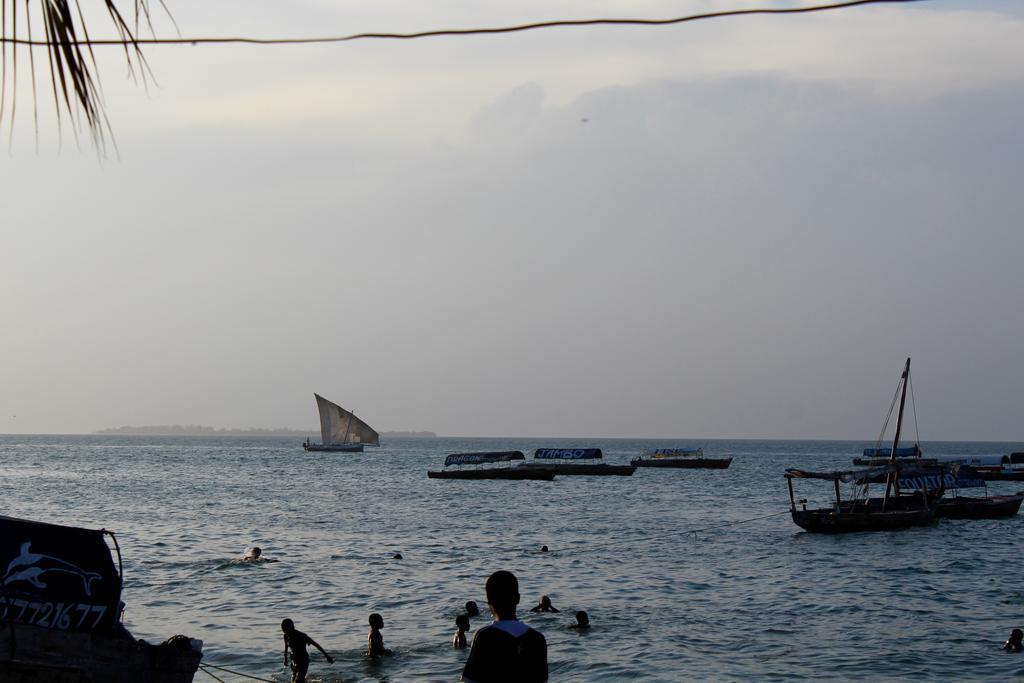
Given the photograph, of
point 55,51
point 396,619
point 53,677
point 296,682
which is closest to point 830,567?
point 396,619

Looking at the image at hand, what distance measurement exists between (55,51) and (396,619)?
87.8ft

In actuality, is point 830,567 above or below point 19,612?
below

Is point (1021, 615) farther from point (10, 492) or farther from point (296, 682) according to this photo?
point (10, 492)

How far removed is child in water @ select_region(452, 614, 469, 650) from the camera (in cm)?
2550

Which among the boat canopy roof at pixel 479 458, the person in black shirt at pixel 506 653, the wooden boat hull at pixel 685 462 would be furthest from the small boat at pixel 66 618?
the wooden boat hull at pixel 685 462

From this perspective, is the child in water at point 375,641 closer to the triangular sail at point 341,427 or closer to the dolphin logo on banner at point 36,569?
the dolphin logo on banner at point 36,569

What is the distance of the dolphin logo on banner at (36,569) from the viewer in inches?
552

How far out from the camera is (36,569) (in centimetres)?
1425

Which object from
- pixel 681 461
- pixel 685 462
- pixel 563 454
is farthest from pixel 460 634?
pixel 681 461

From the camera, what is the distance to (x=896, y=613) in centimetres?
3191

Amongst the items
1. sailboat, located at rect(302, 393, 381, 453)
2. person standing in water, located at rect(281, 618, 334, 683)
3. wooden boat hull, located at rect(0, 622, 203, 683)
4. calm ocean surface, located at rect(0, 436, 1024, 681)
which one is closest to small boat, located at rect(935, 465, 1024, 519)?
calm ocean surface, located at rect(0, 436, 1024, 681)

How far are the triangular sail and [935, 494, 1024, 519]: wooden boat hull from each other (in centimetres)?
11605

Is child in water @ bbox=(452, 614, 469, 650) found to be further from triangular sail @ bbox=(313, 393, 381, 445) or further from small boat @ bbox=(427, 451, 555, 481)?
triangular sail @ bbox=(313, 393, 381, 445)

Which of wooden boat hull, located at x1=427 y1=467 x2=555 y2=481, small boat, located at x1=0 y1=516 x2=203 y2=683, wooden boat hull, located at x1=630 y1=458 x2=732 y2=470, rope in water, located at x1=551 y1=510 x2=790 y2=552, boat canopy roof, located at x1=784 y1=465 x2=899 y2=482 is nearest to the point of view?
small boat, located at x1=0 y1=516 x2=203 y2=683
